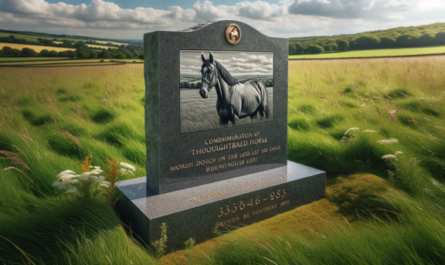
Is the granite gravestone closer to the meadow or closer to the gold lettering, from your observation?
the gold lettering

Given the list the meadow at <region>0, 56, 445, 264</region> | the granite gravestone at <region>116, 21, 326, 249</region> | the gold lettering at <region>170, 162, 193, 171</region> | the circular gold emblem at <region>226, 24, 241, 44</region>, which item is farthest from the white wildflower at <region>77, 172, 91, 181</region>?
the circular gold emblem at <region>226, 24, 241, 44</region>

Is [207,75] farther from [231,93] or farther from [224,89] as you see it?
[231,93]

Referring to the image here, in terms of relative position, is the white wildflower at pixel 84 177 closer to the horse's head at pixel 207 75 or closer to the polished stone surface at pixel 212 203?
the polished stone surface at pixel 212 203

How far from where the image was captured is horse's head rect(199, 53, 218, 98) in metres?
3.26

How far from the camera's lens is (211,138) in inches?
135

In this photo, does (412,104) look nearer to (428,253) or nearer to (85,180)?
(428,253)

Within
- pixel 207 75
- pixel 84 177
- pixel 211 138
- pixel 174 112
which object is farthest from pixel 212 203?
pixel 207 75

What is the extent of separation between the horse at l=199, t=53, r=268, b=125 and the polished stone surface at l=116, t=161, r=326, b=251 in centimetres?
76

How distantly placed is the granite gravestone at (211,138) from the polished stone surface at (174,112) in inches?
0.4

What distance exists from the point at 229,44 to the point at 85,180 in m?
2.06

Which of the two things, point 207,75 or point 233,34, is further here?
point 233,34

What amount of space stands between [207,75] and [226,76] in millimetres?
280

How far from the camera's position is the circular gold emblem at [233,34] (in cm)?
340

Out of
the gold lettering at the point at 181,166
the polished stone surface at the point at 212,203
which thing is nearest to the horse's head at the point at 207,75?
the gold lettering at the point at 181,166
